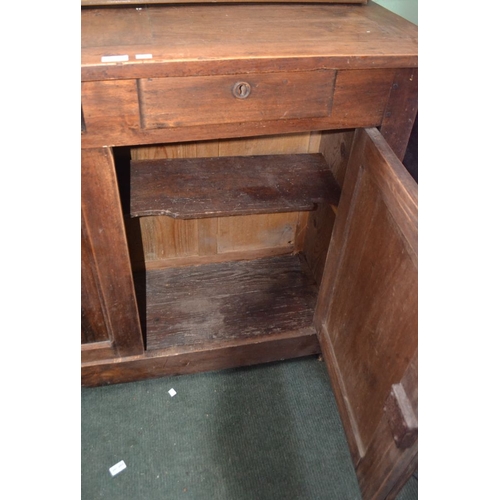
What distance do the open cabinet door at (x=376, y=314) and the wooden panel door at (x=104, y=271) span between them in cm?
51

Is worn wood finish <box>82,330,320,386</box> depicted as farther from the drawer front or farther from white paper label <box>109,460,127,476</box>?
the drawer front

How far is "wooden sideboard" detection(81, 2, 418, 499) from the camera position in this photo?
2.62 feet

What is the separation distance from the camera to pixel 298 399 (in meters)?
1.34

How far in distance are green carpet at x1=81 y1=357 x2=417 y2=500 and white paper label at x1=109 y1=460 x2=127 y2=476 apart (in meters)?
0.01

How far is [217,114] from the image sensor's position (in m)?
0.87

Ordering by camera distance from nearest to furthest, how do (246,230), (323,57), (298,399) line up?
1. (323,57)
2. (298,399)
3. (246,230)

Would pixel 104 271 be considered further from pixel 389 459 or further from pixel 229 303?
pixel 389 459

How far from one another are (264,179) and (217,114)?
37 centimetres

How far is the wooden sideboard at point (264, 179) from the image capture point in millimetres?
800
